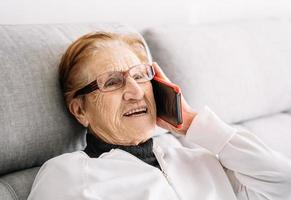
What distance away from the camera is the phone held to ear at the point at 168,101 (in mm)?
1215

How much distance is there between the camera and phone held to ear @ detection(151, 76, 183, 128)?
1.21 metres

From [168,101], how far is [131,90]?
0.13 meters

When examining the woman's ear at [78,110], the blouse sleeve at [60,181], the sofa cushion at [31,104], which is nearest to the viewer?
the blouse sleeve at [60,181]

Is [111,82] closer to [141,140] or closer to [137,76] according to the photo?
[137,76]

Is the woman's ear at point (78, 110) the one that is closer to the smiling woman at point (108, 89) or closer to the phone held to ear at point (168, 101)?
the smiling woman at point (108, 89)

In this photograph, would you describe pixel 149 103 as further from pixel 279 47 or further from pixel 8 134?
pixel 279 47

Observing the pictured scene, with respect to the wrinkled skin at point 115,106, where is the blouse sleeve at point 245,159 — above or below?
below

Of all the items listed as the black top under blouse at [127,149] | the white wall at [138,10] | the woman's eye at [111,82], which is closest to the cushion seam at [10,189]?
the black top under blouse at [127,149]

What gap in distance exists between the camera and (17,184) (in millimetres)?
1140

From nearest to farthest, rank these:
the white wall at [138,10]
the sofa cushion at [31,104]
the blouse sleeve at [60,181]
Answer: the blouse sleeve at [60,181] → the sofa cushion at [31,104] → the white wall at [138,10]

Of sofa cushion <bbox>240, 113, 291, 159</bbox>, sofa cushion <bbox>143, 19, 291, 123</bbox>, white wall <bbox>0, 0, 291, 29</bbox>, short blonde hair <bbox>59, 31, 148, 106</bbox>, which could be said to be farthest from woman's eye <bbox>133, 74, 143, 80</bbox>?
sofa cushion <bbox>240, 113, 291, 159</bbox>

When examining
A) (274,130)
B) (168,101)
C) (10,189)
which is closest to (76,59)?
(168,101)

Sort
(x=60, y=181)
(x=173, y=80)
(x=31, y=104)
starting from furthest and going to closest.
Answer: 1. (x=173, y=80)
2. (x=31, y=104)
3. (x=60, y=181)

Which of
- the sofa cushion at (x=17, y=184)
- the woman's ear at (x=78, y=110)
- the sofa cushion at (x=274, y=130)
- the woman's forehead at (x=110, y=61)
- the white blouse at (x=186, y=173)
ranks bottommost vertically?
the sofa cushion at (x=274, y=130)
